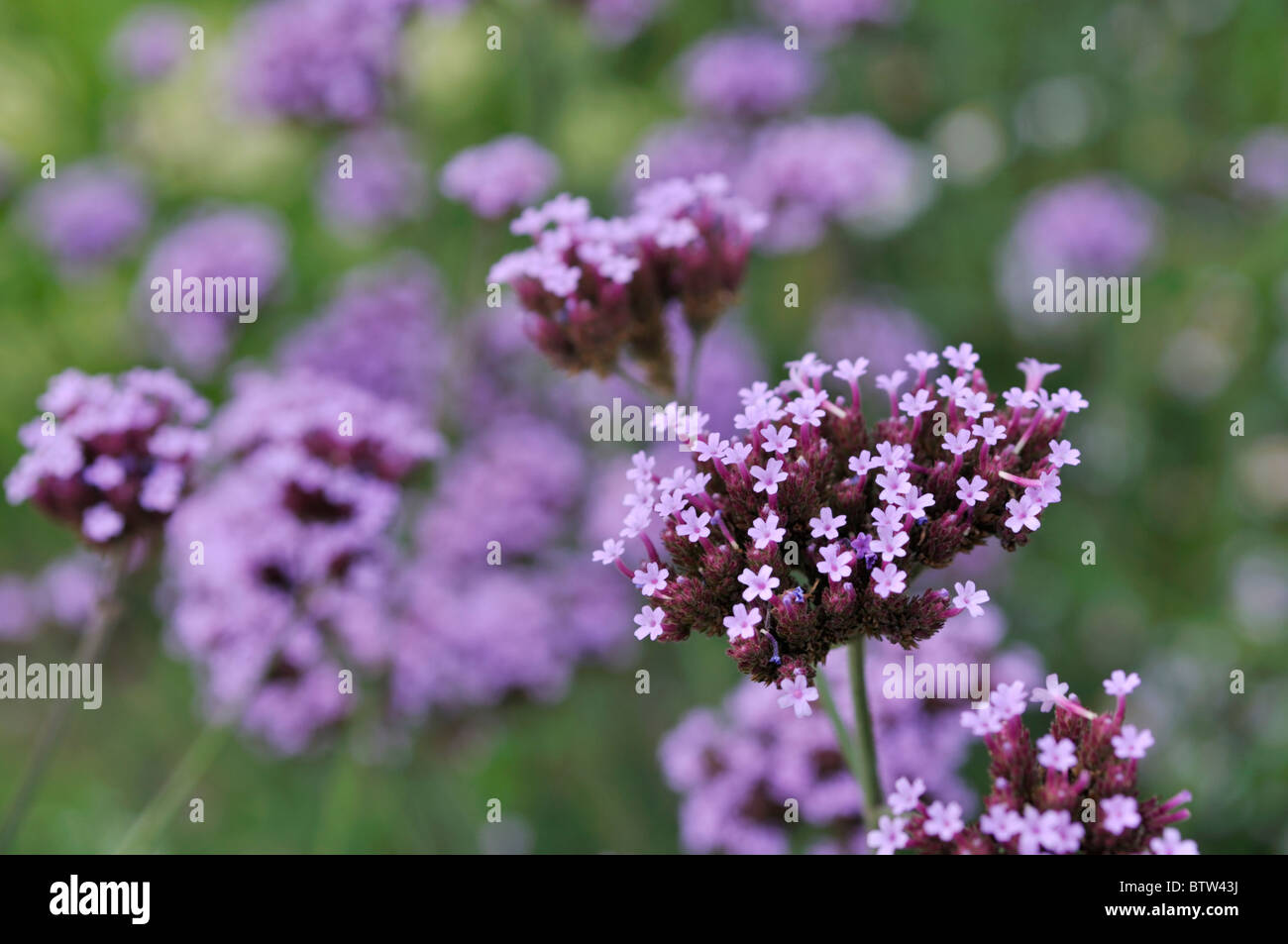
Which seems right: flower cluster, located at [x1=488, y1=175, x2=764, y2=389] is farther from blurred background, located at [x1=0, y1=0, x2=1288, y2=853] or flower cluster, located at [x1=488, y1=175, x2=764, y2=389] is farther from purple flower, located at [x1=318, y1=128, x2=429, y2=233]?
purple flower, located at [x1=318, y1=128, x2=429, y2=233]

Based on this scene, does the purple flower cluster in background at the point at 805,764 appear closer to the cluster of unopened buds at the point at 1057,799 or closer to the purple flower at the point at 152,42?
the cluster of unopened buds at the point at 1057,799

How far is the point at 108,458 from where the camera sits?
2.22 m

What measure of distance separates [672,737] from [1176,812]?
3.76 feet

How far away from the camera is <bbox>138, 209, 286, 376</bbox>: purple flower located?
3641mm

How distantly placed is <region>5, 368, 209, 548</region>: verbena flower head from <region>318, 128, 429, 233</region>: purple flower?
157 cm

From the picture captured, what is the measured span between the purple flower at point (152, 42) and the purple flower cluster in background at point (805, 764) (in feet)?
12.2

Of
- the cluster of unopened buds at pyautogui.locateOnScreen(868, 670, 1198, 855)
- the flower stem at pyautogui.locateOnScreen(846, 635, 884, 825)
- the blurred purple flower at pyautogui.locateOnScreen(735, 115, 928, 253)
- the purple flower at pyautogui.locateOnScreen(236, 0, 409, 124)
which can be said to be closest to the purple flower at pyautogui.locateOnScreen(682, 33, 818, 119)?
the blurred purple flower at pyautogui.locateOnScreen(735, 115, 928, 253)

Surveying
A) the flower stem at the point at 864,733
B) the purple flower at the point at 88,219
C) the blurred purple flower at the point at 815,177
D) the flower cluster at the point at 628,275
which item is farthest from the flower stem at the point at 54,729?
the purple flower at the point at 88,219

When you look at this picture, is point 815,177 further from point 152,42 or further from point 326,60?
point 152,42

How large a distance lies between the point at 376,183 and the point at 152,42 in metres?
1.56

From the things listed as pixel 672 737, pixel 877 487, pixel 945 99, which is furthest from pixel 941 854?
pixel 945 99

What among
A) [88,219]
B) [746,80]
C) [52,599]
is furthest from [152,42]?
[746,80]

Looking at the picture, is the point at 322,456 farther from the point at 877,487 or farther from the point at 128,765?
the point at 128,765

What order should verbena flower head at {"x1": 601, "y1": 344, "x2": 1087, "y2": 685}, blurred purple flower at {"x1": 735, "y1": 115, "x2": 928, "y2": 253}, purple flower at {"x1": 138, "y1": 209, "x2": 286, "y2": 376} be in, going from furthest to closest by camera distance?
purple flower at {"x1": 138, "y1": 209, "x2": 286, "y2": 376}
blurred purple flower at {"x1": 735, "y1": 115, "x2": 928, "y2": 253}
verbena flower head at {"x1": 601, "y1": 344, "x2": 1087, "y2": 685}
